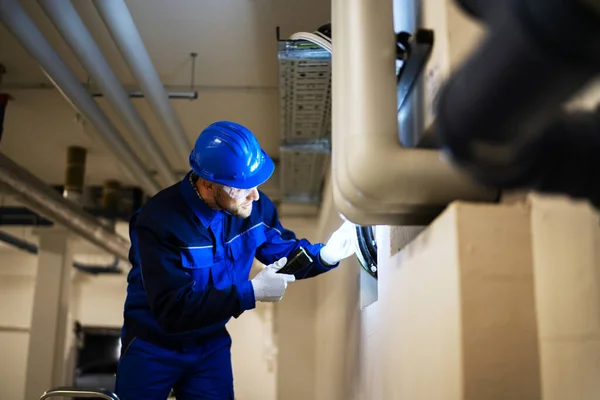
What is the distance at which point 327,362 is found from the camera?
3.32 metres

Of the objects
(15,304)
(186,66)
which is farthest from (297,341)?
(15,304)

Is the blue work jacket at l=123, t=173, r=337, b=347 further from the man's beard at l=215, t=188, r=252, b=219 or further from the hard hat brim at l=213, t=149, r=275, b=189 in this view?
the hard hat brim at l=213, t=149, r=275, b=189

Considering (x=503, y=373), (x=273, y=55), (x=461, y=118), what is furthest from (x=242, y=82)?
(x=461, y=118)

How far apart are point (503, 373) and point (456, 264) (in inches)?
6.5

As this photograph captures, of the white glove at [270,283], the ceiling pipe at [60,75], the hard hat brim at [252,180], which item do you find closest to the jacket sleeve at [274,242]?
the white glove at [270,283]

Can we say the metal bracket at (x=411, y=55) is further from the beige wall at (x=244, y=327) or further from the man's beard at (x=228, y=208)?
the beige wall at (x=244, y=327)

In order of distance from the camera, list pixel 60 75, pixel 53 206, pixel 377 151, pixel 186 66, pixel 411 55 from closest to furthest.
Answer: pixel 377 151
pixel 411 55
pixel 60 75
pixel 186 66
pixel 53 206

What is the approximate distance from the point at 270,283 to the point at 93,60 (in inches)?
45.8

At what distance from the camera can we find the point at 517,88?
0.43m

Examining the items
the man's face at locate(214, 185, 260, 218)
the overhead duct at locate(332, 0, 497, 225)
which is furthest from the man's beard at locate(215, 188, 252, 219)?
the overhead duct at locate(332, 0, 497, 225)

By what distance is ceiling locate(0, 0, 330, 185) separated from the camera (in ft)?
8.13

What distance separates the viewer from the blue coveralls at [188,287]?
5.55 ft

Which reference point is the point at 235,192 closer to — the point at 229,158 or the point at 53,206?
the point at 229,158

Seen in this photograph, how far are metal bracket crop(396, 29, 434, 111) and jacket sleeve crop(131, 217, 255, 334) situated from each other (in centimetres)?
78
